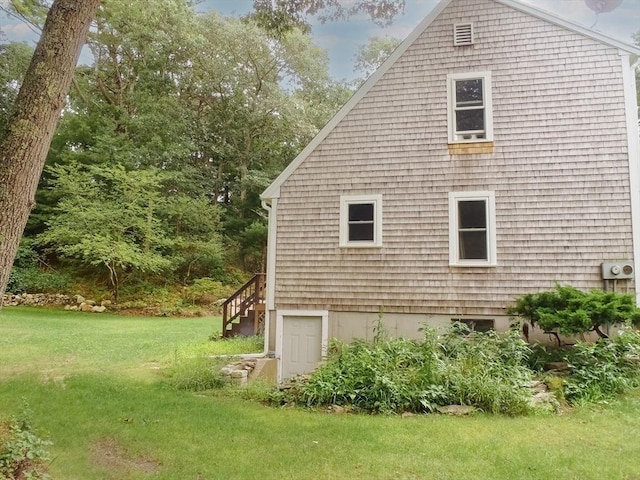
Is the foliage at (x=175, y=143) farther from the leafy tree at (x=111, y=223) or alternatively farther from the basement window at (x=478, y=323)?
the basement window at (x=478, y=323)

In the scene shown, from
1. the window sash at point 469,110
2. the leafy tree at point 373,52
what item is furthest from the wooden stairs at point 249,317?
the leafy tree at point 373,52

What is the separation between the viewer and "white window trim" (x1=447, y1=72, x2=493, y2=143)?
7.77 meters

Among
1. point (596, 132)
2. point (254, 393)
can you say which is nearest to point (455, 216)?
point (596, 132)

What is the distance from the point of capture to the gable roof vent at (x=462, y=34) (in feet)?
26.2

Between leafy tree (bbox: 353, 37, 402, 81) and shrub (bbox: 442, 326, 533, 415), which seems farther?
leafy tree (bbox: 353, 37, 402, 81)

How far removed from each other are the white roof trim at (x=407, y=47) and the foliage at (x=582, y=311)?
4.42m

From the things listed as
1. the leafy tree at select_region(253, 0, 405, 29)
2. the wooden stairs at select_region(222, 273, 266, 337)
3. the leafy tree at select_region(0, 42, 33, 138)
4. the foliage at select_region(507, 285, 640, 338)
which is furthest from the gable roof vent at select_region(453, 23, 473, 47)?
the leafy tree at select_region(0, 42, 33, 138)

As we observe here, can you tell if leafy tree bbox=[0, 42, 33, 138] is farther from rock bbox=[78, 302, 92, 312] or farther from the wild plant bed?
the wild plant bed

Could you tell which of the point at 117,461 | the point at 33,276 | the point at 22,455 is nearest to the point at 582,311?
the point at 117,461

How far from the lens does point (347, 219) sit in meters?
8.20

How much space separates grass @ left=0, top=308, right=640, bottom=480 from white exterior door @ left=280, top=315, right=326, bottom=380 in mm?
2381

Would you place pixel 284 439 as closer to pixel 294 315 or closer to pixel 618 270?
pixel 294 315

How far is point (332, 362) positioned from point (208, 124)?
19.1 meters

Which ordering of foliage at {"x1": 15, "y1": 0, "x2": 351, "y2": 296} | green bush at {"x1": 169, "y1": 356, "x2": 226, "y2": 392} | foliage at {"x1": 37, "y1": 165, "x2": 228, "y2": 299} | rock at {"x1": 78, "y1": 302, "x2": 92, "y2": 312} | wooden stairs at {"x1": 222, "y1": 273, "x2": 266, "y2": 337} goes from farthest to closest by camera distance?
foliage at {"x1": 15, "y1": 0, "x2": 351, "y2": 296}
foliage at {"x1": 37, "y1": 165, "x2": 228, "y2": 299}
rock at {"x1": 78, "y1": 302, "x2": 92, "y2": 312}
wooden stairs at {"x1": 222, "y1": 273, "x2": 266, "y2": 337}
green bush at {"x1": 169, "y1": 356, "x2": 226, "y2": 392}
